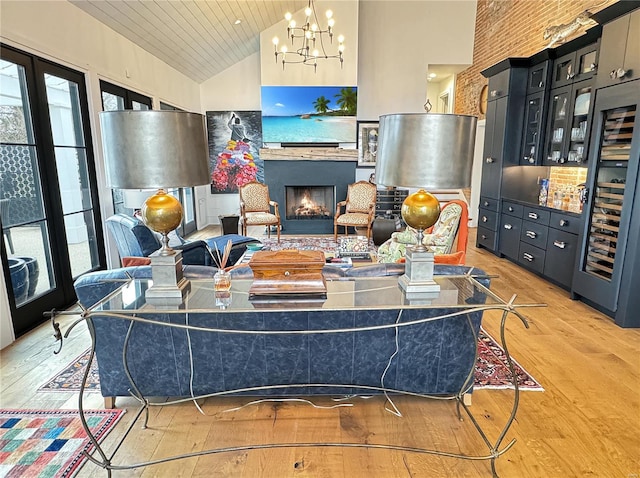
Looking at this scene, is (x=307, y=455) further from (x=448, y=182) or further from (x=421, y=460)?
(x=448, y=182)

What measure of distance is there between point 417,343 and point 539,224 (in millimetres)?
3103

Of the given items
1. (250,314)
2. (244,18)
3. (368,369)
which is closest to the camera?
(250,314)

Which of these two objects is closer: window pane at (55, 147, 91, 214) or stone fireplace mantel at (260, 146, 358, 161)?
window pane at (55, 147, 91, 214)

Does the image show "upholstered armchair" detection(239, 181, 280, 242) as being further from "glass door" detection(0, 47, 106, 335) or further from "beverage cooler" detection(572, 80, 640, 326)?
"beverage cooler" detection(572, 80, 640, 326)

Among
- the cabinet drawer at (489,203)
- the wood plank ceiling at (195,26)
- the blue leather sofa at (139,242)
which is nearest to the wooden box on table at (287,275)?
the blue leather sofa at (139,242)

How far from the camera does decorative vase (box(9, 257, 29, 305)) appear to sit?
114 inches

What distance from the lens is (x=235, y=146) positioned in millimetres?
7461

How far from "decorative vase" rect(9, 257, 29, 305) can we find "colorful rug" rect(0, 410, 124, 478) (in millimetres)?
1165

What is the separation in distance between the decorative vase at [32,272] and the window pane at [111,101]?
5.92 ft

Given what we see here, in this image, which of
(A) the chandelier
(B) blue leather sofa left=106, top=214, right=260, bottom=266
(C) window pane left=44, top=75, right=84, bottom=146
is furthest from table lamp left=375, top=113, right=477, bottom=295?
(A) the chandelier

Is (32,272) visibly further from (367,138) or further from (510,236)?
(367,138)

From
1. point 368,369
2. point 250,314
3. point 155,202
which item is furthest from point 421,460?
point 155,202

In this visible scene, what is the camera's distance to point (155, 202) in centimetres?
169

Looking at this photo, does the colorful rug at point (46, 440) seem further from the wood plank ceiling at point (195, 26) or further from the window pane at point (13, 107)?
the wood plank ceiling at point (195, 26)
